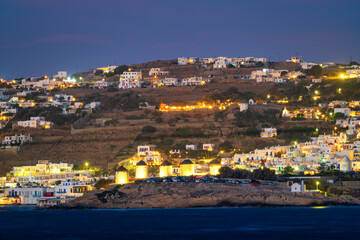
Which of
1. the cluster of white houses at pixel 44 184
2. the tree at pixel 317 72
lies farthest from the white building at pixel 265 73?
the cluster of white houses at pixel 44 184

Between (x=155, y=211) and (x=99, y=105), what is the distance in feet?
159

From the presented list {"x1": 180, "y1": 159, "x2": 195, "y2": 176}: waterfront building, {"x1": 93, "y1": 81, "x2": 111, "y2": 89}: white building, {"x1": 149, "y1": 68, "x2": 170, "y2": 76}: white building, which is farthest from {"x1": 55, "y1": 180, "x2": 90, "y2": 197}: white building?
{"x1": 149, "y1": 68, "x2": 170, "y2": 76}: white building

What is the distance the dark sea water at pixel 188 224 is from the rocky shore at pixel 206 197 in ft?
3.40

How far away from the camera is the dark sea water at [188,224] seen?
44.3m

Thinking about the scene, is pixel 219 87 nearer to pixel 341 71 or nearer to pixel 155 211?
pixel 341 71

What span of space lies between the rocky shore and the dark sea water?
3.40 feet

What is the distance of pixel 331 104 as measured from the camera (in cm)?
9538

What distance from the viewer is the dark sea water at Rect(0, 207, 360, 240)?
4434 cm

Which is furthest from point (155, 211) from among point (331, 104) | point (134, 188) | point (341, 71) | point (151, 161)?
point (341, 71)

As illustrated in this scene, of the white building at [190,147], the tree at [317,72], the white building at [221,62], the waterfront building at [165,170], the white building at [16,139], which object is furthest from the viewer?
the white building at [221,62]

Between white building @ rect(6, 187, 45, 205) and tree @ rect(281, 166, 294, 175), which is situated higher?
tree @ rect(281, 166, 294, 175)

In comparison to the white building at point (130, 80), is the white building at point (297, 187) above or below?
below

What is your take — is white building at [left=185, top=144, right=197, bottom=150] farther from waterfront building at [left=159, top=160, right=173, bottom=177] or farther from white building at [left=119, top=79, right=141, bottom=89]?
white building at [left=119, top=79, right=141, bottom=89]

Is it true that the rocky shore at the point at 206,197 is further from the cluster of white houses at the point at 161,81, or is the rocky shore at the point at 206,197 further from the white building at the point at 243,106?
the cluster of white houses at the point at 161,81
